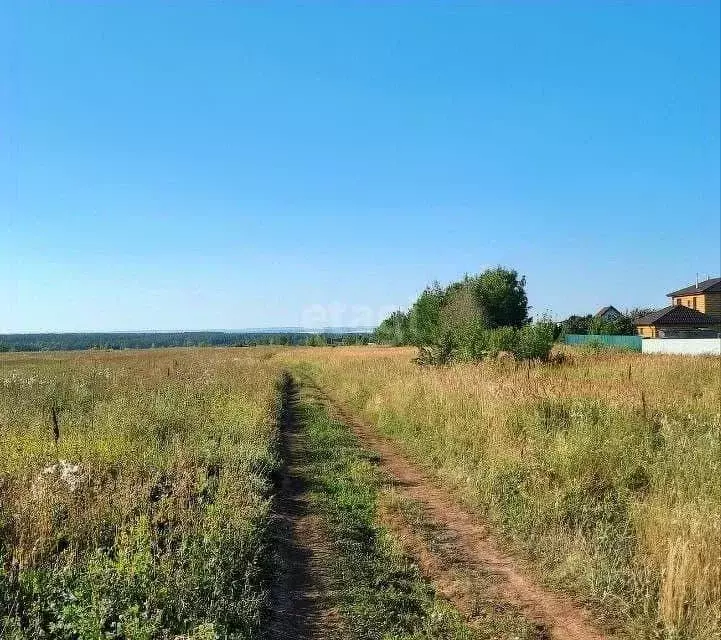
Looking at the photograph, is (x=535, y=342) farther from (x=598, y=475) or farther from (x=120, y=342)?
(x=120, y=342)

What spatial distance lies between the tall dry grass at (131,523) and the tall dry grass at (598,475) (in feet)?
9.53

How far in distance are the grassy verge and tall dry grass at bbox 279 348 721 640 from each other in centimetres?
119

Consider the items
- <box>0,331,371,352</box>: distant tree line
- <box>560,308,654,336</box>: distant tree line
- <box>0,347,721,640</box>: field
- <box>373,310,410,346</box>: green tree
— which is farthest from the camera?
<box>373,310,410,346</box>: green tree

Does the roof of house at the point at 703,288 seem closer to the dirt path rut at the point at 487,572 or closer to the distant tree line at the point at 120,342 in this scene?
the distant tree line at the point at 120,342

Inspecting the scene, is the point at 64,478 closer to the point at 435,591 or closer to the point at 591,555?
the point at 435,591

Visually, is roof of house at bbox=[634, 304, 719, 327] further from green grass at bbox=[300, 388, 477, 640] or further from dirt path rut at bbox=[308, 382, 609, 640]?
dirt path rut at bbox=[308, 382, 609, 640]

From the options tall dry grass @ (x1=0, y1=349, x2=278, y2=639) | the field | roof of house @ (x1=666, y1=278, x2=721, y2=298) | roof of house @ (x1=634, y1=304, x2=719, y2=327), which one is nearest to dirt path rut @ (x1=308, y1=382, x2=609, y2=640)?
the field

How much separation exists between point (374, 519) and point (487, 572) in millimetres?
1851

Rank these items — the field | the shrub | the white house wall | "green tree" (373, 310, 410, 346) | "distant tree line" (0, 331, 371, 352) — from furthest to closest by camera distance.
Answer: "green tree" (373, 310, 410, 346), "distant tree line" (0, 331, 371, 352), the white house wall, the shrub, the field

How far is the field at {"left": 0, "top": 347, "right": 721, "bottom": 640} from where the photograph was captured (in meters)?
4.18

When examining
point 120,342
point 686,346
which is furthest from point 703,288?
point 120,342

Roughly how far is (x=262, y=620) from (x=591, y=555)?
3110 millimetres

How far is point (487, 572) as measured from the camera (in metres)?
5.28

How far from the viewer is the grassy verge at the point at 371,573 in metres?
4.24
